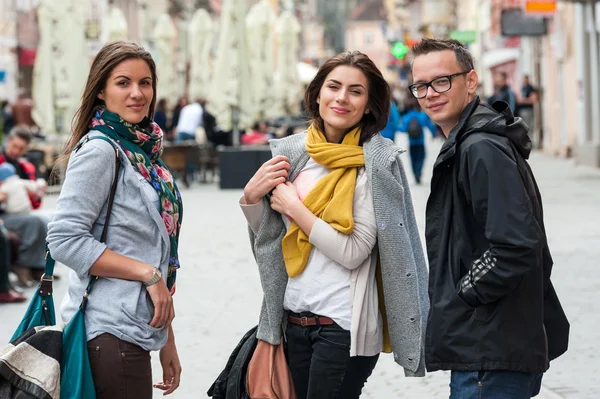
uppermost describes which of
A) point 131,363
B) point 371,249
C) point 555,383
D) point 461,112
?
point 461,112

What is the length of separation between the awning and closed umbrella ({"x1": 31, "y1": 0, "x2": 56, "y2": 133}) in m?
24.0

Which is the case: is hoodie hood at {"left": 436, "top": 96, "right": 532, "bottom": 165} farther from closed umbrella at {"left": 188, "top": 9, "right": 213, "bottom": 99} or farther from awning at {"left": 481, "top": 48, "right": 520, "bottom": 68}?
awning at {"left": 481, "top": 48, "right": 520, "bottom": 68}

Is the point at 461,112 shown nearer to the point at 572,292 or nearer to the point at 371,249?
the point at 371,249

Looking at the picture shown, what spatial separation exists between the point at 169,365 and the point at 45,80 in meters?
21.5

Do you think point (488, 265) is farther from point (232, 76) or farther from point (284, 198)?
point (232, 76)

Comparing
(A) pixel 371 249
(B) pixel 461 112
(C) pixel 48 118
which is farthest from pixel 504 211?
(C) pixel 48 118

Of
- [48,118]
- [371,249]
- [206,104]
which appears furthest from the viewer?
[206,104]

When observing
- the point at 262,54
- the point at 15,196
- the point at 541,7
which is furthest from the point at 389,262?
the point at 262,54

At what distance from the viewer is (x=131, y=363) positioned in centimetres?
391

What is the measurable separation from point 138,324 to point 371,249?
916 millimetres

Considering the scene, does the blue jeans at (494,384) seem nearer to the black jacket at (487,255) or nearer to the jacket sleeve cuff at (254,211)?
the black jacket at (487,255)

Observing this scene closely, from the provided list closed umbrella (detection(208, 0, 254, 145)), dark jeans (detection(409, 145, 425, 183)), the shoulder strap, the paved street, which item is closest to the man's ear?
the shoulder strap

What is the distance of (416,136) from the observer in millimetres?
24141

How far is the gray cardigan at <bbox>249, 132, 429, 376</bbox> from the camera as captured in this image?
14.4ft
